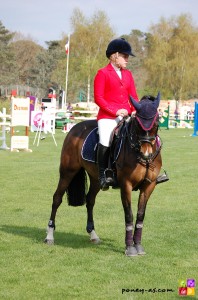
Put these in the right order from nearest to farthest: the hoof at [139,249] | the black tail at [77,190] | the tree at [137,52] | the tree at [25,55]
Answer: the hoof at [139,249] → the black tail at [77,190] → the tree at [25,55] → the tree at [137,52]

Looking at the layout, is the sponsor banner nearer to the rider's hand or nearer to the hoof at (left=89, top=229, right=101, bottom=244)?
the hoof at (left=89, top=229, right=101, bottom=244)

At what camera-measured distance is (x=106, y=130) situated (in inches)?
304

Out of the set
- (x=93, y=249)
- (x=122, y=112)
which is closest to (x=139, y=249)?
(x=93, y=249)

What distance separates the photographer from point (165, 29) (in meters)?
88.6

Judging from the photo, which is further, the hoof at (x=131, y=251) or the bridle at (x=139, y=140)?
the hoof at (x=131, y=251)

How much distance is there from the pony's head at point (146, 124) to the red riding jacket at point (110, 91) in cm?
73

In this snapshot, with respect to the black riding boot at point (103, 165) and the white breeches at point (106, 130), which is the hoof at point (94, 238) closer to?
the black riding boot at point (103, 165)

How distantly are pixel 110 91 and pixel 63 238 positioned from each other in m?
2.23

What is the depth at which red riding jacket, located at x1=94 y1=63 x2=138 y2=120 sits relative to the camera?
7742 millimetres

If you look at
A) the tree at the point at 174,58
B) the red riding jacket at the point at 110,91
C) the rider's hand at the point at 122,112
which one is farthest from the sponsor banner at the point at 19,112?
the tree at the point at 174,58

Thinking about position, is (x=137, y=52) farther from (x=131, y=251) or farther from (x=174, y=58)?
(x=131, y=251)

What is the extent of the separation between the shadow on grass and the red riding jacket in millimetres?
1718

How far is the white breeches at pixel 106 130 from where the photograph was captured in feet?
25.3

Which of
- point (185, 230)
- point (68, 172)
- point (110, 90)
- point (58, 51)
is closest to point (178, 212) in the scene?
point (185, 230)
